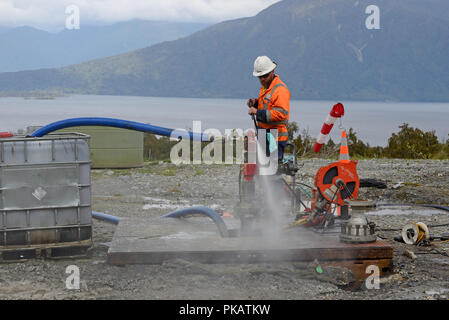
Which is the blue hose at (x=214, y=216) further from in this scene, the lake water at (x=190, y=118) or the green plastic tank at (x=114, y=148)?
the lake water at (x=190, y=118)

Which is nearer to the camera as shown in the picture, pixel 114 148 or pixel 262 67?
pixel 262 67

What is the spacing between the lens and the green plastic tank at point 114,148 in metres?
15.4

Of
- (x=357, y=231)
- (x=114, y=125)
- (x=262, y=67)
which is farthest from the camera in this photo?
(x=262, y=67)

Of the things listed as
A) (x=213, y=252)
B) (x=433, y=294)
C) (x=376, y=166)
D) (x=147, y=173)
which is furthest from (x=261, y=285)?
(x=376, y=166)

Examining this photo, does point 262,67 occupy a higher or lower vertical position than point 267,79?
Answer: higher

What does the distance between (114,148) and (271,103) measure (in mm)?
9888

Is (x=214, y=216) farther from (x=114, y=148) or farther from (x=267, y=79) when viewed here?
(x=114, y=148)

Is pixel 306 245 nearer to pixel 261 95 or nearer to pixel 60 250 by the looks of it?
pixel 261 95

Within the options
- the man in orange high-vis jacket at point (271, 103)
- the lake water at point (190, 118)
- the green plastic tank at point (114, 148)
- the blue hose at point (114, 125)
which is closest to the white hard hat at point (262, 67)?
the man in orange high-vis jacket at point (271, 103)

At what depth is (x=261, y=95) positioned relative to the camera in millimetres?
6473

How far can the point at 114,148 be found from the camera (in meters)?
15.5

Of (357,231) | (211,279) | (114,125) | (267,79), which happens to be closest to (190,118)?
(267,79)

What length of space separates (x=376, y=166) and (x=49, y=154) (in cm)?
1077

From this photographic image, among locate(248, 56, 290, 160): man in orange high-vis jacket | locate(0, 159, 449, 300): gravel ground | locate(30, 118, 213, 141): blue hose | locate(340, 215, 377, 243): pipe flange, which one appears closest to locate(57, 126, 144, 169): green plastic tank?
locate(0, 159, 449, 300): gravel ground
